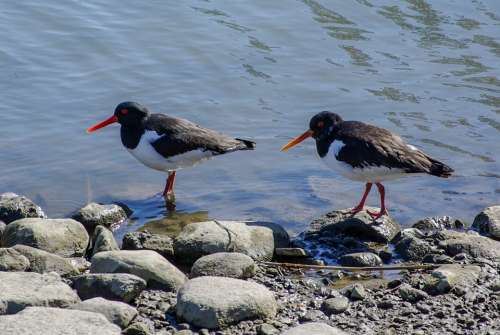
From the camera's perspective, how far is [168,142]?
9031 mm

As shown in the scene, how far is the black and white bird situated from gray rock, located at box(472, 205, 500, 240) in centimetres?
239

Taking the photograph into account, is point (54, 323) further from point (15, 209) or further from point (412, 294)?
point (15, 209)

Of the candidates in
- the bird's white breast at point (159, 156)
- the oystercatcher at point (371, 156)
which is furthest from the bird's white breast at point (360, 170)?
the bird's white breast at point (159, 156)

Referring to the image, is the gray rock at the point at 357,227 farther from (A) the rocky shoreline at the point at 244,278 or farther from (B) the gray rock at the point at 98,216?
(B) the gray rock at the point at 98,216

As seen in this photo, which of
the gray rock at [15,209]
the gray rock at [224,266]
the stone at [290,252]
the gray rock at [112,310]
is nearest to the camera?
the gray rock at [112,310]

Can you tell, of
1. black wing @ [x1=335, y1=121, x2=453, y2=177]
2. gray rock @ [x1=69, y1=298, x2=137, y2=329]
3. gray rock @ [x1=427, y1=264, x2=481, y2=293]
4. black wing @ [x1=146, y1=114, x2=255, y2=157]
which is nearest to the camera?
gray rock @ [x1=69, y1=298, x2=137, y2=329]

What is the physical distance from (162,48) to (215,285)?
22.4 ft

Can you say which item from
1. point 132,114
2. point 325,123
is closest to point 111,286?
point 325,123

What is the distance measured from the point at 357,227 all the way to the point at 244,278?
4.70ft

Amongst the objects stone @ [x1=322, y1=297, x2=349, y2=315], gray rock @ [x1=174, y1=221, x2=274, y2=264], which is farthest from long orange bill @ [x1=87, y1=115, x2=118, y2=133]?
stone @ [x1=322, y1=297, x2=349, y2=315]

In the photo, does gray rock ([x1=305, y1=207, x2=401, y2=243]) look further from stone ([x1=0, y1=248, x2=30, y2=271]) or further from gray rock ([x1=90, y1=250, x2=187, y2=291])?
stone ([x1=0, y1=248, x2=30, y2=271])

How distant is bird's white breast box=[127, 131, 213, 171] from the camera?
29.8 ft

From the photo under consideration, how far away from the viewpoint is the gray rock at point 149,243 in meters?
7.32

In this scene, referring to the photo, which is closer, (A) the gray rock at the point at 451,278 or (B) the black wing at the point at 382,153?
(A) the gray rock at the point at 451,278
